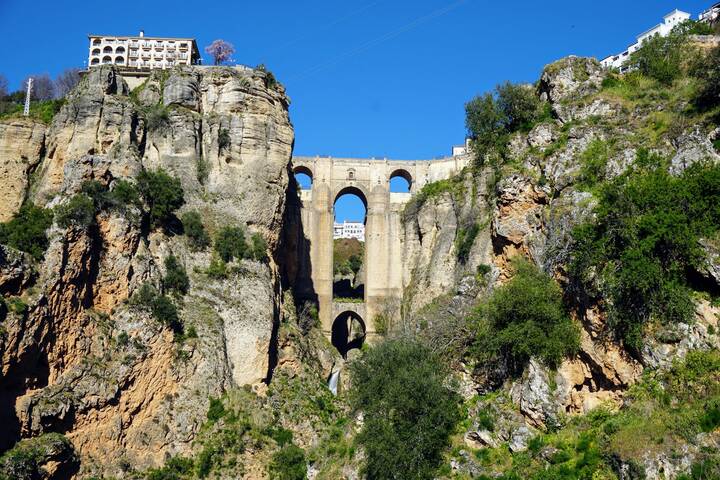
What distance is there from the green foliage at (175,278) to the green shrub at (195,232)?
2.04 m

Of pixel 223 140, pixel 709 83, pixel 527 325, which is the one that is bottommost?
pixel 527 325

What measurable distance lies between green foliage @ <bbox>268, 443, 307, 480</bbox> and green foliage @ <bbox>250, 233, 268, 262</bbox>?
38.2 feet

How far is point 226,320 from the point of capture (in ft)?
155

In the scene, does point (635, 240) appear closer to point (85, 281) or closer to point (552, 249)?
point (552, 249)

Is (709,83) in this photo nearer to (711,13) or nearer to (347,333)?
(711,13)

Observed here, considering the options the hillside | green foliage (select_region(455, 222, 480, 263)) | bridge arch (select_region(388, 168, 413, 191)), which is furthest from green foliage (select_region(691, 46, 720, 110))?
bridge arch (select_region(388, 168, 413, 191))

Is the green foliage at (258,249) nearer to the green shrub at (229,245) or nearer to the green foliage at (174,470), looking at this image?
the green shrub at (229,245)

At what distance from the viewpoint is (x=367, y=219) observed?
229 feet

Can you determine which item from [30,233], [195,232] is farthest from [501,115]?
[30,233]

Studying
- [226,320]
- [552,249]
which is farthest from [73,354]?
[552,249]

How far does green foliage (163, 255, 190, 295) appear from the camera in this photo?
46562 millimetres

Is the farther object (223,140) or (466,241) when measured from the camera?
(466,241)

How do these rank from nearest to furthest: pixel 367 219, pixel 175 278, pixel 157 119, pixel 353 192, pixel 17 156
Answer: pixel 175 278 < pixel 17 156 < pixel 157 119 < pixel 367 219 < pixel 353 192

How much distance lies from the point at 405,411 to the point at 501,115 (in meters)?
22.2
